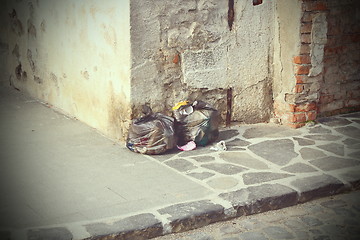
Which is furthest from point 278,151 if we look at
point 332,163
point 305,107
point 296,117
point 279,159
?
point 305,107

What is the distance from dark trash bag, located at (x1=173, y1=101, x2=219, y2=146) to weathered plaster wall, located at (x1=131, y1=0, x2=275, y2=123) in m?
0.23

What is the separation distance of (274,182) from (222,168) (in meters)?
0.56

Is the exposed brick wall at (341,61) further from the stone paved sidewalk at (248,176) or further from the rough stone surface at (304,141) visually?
the rough stone surface at (304,141)

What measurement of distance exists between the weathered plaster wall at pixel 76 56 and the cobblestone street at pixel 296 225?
6.62 ft

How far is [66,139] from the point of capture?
20.2 ft

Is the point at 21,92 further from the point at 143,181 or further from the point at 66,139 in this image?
the point at 143,181

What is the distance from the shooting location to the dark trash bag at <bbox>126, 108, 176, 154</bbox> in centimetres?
565

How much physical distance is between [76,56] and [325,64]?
306 centimetres

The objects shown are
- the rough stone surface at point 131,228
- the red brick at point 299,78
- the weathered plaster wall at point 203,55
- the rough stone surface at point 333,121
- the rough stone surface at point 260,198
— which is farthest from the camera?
the rough stone surface at point 333,121

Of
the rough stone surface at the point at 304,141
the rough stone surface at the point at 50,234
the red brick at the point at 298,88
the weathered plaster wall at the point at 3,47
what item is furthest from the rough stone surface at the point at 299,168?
the weathered plaster wall at the point at 3,47

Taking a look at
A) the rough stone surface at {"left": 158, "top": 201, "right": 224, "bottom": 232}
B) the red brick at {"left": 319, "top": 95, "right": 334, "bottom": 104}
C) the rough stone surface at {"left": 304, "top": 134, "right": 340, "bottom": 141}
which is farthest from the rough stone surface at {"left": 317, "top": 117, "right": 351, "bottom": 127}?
the rough stone surface at {"left": 158, "top": 201, "right": 224, "bottom": 232}

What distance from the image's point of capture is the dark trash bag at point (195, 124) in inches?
232

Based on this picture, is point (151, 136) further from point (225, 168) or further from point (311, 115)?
point (311, 115)

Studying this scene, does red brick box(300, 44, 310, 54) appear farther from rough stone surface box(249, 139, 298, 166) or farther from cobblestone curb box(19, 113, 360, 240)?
rough stone surface box(249, 139, 298, 166)
